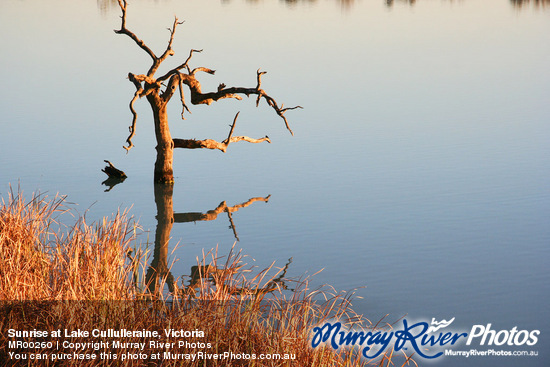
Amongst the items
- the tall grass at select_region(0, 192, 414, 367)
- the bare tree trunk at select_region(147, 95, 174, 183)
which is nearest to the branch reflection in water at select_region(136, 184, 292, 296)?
the bare tree trunk at select_region(147, 95, 174, 183)

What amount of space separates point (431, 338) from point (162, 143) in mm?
7019

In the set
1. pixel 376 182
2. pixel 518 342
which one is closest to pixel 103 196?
pixel 376 182

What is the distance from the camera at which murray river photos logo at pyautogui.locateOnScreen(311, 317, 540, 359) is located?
24.3ft

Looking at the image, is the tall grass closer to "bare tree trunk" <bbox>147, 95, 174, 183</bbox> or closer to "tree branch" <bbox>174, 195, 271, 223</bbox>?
"tree branch" <bbox>174, 195, 271, 223</bbox>

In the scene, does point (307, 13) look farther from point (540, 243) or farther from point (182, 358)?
point (182, 358)

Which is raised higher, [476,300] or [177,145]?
[177,145]

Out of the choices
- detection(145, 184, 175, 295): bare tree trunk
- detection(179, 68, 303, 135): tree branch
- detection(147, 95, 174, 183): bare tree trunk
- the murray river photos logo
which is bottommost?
the murray river photos logo

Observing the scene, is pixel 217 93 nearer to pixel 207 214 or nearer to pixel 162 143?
pixel 162 143

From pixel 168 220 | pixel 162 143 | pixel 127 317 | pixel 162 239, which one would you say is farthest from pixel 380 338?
pixel 162 143

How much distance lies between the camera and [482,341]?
798 centimetres

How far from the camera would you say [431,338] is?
8.06 metres

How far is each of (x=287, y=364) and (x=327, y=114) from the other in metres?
15.4

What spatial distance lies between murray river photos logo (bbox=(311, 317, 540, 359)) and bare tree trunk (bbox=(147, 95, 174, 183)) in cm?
665

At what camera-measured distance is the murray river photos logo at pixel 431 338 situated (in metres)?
7.41
